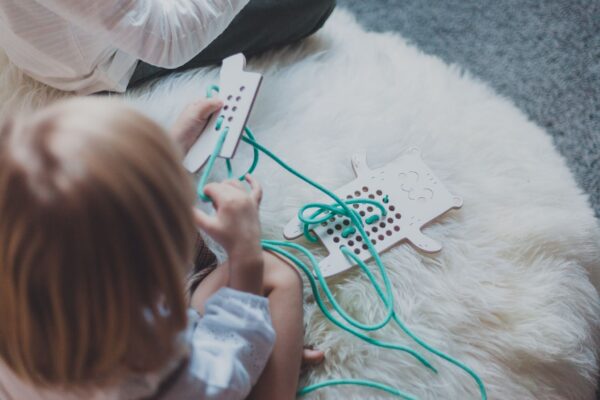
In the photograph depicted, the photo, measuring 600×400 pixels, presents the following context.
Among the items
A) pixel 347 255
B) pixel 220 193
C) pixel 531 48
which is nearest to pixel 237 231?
pixel 220 193

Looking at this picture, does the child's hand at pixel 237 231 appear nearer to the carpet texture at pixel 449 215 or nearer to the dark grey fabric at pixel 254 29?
the carpet texture at pixel 449 215

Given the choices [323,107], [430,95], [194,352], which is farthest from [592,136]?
[194,352]

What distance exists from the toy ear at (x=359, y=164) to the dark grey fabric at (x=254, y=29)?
22cm

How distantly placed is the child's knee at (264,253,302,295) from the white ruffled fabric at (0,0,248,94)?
0.89ft

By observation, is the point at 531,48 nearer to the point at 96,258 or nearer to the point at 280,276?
the point at 280,276

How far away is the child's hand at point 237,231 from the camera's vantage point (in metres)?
0.58

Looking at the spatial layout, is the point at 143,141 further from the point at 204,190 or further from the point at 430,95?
the point at 430,95

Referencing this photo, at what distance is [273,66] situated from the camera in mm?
846

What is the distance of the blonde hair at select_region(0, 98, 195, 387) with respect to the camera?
406mm

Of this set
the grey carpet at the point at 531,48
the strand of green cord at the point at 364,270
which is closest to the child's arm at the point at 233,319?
the strand of green cord at the point at 364,270

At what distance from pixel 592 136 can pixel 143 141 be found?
0.81 m

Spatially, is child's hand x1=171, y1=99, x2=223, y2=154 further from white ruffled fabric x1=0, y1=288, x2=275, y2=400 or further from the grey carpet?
the grey carpet

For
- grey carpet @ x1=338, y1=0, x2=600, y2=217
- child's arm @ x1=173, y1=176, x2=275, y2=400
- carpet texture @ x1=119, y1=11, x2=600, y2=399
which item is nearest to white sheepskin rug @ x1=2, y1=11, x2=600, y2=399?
carpet texture @ x1=119, y1=11, x2=600, y2=399

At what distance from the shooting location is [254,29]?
83cm
